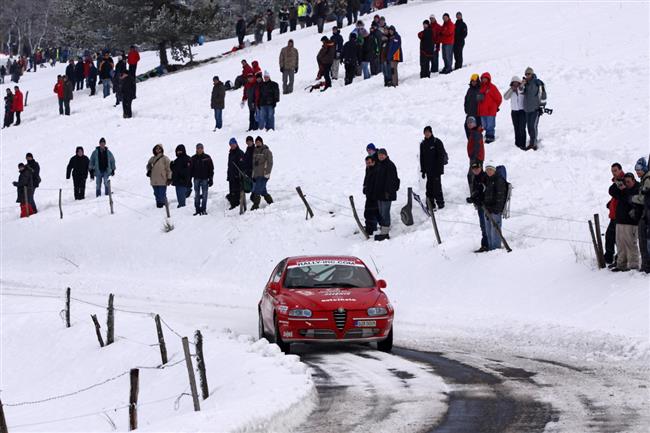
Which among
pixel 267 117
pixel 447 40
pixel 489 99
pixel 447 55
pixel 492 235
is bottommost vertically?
pixel 492 235

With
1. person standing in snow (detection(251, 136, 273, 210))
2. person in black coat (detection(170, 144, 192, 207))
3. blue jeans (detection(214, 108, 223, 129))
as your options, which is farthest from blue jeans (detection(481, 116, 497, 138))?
blue jeans (detection(214, 108, 223, 129))

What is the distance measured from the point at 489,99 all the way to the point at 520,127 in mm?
1212

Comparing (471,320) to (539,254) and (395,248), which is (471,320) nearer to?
(539,254)

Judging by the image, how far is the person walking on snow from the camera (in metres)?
29.3

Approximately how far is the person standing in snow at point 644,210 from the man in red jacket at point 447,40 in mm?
16253

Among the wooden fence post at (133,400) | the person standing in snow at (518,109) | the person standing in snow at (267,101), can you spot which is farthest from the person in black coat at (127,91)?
the wooden fence post at (133,400)

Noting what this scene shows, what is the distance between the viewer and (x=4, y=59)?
324 feet

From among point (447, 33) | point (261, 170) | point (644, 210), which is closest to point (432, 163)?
point (261, 170)

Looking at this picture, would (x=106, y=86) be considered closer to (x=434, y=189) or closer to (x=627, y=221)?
(x=434, y=189)

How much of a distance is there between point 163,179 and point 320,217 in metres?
5.34

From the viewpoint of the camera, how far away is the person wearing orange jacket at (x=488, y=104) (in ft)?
87.2

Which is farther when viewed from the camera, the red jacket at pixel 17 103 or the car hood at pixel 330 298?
the red jacket at pixel 17 103

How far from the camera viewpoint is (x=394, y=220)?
24672mm

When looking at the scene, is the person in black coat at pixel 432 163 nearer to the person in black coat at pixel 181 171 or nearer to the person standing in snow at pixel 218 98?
the person in black coat at pixel 181 171
